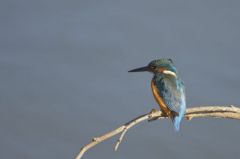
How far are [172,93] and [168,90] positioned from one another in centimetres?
3

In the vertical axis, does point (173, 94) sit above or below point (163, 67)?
below

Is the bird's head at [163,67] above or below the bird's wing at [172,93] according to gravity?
above

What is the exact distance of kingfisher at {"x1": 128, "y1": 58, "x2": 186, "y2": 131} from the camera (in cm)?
207

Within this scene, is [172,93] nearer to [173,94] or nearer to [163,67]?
[173,94]

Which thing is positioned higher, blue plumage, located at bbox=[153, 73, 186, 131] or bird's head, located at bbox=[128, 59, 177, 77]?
bird's head, located at bbox=[128, 59, 177, 77]

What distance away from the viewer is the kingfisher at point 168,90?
6.79 feet

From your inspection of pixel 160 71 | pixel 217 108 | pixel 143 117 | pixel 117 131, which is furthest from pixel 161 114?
pixel 117 131

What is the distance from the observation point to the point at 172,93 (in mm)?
2158

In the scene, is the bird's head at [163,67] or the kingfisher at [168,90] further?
the bird's head at [163,67]

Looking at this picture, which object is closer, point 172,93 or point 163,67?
point 172,93

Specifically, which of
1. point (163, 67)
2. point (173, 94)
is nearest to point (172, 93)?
point (173, 94)

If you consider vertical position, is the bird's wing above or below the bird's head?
below

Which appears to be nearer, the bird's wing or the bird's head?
the bird's wing

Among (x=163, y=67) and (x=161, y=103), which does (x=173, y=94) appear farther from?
(x=163, y=67)
